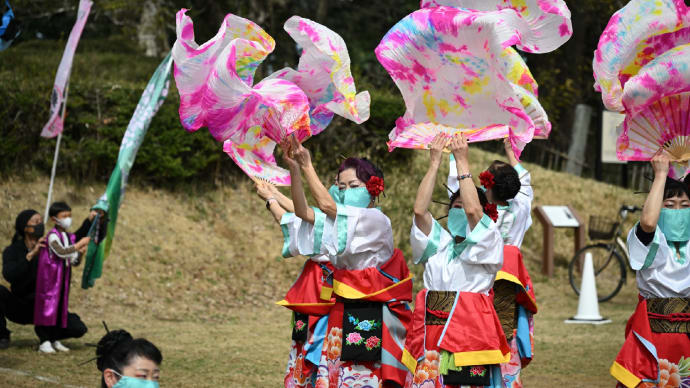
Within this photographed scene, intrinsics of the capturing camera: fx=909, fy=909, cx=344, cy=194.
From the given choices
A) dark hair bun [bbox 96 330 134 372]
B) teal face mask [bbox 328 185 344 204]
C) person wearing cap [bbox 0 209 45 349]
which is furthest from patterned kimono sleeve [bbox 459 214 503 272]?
person wearing cap [bbox 0 209 45 349]

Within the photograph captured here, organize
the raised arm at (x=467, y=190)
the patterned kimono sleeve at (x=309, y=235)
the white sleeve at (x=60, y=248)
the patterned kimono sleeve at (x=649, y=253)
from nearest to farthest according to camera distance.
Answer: the raised arm at (x=467, y=190), the patterned kimono sleeve at (x=649, y=253), the patterned kimono sleeve at (x=309, y=235), the white sleeve at (x=60, y=248)

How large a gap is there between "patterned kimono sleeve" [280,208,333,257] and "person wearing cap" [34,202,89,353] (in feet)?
12.6

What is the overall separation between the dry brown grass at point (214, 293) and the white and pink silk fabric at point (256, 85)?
9.92ft

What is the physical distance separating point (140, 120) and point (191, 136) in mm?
4811

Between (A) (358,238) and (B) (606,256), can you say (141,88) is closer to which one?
(B) (606,256)

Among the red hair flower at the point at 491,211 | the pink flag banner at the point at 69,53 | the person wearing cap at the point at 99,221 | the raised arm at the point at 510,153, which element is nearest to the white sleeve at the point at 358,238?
the red hair flower at the point at 491,211

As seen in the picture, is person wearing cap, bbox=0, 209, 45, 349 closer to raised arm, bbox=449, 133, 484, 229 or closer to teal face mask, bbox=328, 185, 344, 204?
teal face mask, bbox=328, 185, 344, 204

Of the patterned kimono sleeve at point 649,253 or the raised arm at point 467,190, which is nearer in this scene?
the raised arm at point 467,190

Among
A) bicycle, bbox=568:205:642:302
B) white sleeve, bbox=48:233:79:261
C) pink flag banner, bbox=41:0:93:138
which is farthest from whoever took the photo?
bicycle, bbox=568:205:642:302

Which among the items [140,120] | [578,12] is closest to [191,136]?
[140,120]

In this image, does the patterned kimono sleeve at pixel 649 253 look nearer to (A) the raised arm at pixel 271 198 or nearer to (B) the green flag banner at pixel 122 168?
(A) the raised arm at pixel 271 198

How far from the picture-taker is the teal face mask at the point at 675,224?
4672 mm

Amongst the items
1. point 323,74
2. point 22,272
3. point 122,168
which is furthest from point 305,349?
point 22,272

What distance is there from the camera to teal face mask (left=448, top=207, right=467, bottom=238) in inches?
178
